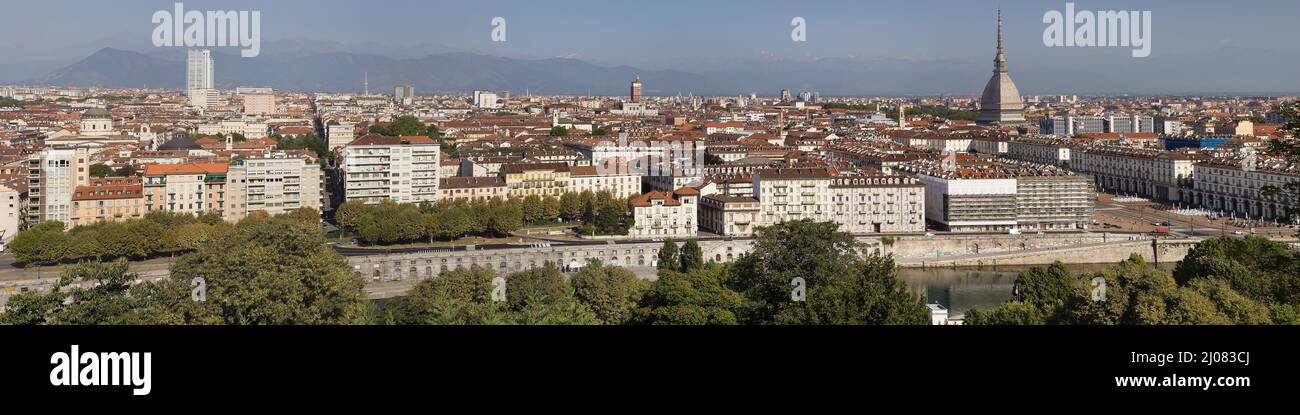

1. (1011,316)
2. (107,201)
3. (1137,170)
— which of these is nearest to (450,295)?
(1011,316)

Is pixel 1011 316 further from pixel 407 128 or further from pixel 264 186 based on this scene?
pixel 407 128

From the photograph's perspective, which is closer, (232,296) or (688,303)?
(232,296)

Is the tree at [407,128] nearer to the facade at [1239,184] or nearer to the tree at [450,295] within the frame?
the facade at [1239,184]
